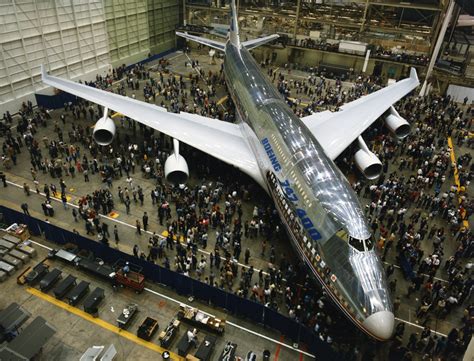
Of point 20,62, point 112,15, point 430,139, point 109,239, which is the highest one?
point 112,15

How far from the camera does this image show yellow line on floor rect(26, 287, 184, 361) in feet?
53.7

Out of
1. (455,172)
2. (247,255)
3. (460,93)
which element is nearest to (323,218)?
(247,255)

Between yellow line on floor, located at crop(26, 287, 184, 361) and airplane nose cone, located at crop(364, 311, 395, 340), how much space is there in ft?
27.4

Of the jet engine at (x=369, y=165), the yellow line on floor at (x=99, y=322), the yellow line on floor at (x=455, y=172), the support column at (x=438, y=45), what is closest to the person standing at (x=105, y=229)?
the yellow line on floor at (x=99, y=322)

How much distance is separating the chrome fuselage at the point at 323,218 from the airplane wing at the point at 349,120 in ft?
16.4

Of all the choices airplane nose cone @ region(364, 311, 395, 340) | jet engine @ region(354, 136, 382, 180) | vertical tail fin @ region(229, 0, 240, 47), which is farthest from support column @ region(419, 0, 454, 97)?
airplane nose cone @ region(364, 311, 395, 340)

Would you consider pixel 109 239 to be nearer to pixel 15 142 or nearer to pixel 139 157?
pixel 139 157

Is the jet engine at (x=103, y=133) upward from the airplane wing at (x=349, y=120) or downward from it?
downward

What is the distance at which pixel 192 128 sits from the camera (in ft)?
92.0

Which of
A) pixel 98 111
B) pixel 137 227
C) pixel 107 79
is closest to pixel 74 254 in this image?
pixel 137 227

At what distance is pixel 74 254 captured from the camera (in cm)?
2050

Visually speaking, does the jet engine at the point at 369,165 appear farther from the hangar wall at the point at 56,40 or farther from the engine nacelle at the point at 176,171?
the hangar wall at the point at 56,40

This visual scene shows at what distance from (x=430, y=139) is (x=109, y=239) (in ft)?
93.1

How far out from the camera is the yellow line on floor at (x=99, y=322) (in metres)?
16.4
